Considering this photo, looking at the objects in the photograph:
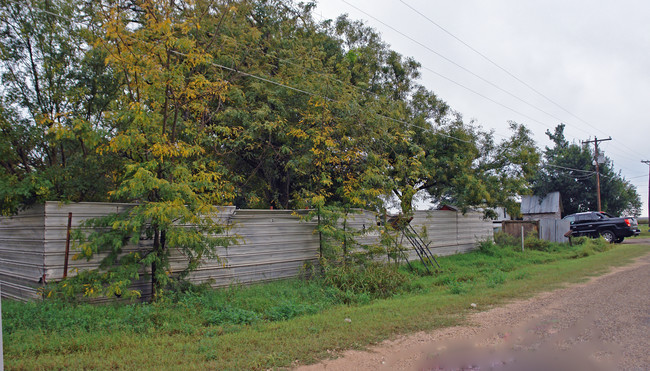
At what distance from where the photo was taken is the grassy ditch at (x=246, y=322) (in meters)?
4.99

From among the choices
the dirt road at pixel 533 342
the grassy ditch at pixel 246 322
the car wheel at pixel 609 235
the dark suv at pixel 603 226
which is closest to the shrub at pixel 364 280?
the grassy ditch at pixel 246 322

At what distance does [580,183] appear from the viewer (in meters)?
39.5

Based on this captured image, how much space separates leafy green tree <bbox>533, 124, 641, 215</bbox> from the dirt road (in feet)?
116

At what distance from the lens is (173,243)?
22.9 feet

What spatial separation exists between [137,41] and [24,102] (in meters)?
2.99

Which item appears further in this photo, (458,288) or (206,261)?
(458,288)

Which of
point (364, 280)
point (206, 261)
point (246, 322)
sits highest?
point (206, 261)

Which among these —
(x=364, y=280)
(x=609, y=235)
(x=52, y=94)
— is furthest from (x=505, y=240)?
(x=52, y=94)

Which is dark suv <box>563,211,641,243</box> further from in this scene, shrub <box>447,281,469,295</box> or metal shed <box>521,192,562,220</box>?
shrub <box>447,281,469,295</box>

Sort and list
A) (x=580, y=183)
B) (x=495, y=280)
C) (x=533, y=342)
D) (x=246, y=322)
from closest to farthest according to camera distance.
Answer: (x=533, y=342)
(x=246, y=322)
(x=495, y=280)
(x=580, y=183)

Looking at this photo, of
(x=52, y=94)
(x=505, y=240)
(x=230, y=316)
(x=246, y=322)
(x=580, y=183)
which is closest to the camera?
(x=246, y=322)

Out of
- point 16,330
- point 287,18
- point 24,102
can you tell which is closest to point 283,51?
Answer: point 287,18

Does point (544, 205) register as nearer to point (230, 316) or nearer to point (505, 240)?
point (505, 240)

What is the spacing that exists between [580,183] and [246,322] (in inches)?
1637
